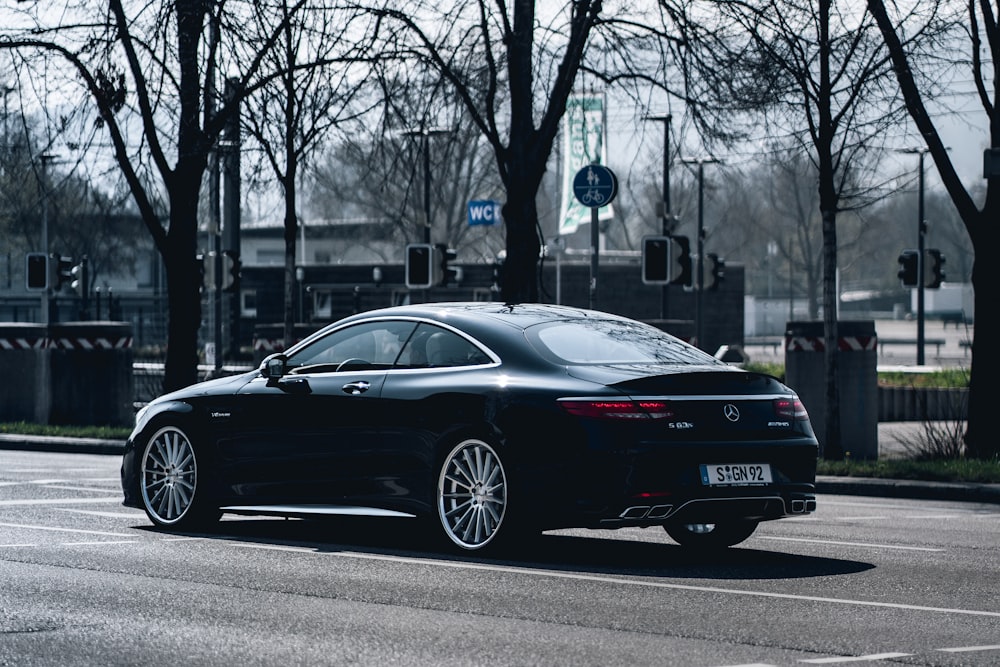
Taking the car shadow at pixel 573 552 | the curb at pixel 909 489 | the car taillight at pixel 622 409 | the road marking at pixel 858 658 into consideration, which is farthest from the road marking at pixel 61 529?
the curb at pixel 909 489

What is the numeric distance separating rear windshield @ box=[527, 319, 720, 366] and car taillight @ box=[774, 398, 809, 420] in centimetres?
54

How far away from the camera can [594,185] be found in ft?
71.1

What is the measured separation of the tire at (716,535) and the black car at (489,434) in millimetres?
14

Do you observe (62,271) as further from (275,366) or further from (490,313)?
(490,313)

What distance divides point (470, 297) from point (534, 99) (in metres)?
42.4

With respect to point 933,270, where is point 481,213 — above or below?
above

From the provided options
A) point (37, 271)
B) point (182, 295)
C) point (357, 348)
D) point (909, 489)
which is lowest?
point (909, 489)

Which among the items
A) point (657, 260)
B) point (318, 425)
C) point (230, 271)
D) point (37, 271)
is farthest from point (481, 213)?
point (318, 425)

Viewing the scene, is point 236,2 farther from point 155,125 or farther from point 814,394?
point 814,394

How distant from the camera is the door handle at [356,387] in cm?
1071

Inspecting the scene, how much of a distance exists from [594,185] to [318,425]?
1124 cm

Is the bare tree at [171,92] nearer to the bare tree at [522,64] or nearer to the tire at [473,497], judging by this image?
the bare tree at [522,64]

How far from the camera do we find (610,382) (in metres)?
9.54

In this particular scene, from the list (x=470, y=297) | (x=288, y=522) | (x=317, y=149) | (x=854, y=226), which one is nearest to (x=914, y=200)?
(x=854, y=226)
